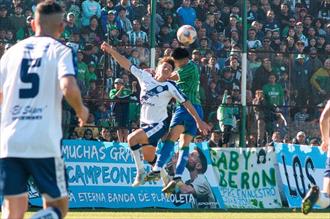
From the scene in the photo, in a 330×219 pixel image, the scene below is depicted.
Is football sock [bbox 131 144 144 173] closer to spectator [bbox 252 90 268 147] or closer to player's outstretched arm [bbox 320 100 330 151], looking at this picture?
spectator [bbox 252 90 268 147]

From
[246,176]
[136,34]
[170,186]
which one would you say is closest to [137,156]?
[170,186]

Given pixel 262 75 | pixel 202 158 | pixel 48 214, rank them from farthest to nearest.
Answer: pixel 262 75, pixel 202 158, pixel 48 214

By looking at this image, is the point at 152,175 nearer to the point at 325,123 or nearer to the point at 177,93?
the point at 177,93

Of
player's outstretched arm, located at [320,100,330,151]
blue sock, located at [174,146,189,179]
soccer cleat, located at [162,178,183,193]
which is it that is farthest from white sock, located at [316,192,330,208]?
blue sock, located at [174,146,189,179]

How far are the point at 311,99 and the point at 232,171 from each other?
3251mm

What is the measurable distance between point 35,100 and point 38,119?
0.53 ft

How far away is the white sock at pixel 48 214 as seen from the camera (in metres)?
7.63

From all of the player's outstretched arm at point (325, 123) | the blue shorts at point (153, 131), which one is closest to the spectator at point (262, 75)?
the blue shorts at point (153, 131)

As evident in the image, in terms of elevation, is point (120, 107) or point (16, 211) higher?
point (120, 107)

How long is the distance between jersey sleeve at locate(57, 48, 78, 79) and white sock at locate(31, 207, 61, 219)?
1.08m

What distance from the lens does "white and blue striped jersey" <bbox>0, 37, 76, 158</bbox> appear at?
7793 millimetres

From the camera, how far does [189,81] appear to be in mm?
17703

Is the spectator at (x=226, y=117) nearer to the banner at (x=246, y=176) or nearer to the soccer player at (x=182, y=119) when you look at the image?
the banner at (x=246, y=176)

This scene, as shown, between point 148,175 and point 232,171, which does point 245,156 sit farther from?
point 148,175
